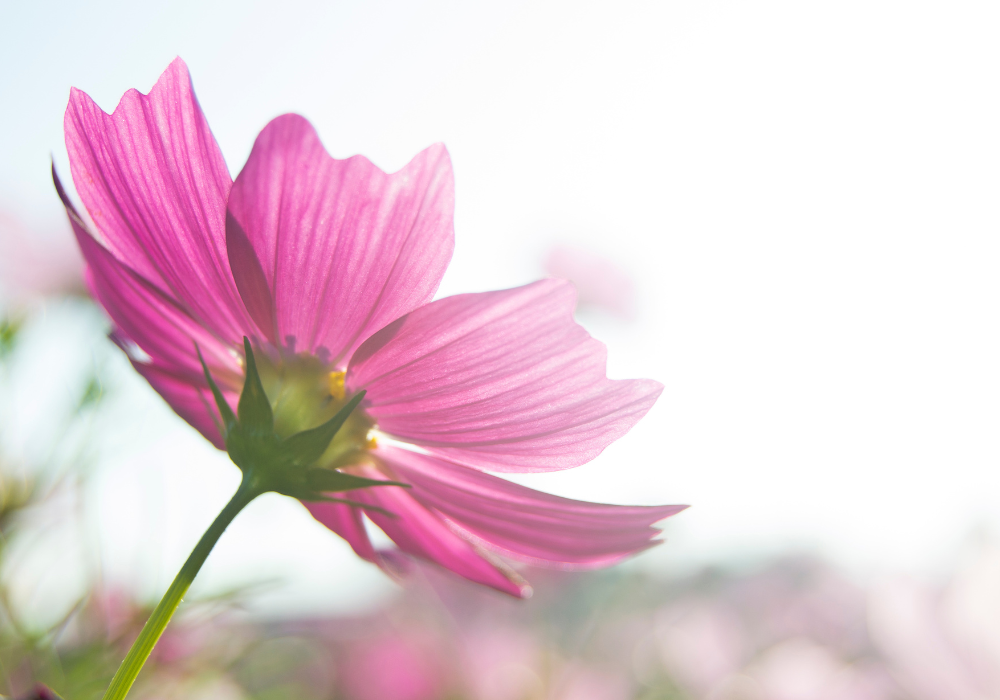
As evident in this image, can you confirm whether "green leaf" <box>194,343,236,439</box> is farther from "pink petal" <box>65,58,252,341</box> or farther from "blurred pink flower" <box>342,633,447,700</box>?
"blurred pink flower" <box>342,633,447,700</box>

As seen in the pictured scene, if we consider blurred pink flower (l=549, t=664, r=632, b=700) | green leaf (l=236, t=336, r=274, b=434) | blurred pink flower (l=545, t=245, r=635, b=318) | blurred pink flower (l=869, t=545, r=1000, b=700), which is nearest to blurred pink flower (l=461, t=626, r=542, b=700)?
blurred pink flower (l=549, t=664, r=632, b=700)

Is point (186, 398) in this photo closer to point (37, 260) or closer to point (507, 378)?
point (507, 378)

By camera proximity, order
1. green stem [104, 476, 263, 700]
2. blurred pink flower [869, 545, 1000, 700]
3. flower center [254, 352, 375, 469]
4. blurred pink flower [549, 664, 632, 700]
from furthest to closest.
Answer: blurred pink flower [549, 664, 632, 700] → blurred pink flower [869, 545, 1000, 700] → flower center [254, 352, 375, 469] → green stem [104, 476, 263, 700]

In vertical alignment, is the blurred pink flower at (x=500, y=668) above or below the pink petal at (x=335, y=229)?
below

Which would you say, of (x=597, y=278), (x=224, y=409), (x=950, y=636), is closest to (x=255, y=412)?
(x=224, y=409)

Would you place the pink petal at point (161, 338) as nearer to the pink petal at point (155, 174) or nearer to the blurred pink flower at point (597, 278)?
the pink petal at point (155, 174)

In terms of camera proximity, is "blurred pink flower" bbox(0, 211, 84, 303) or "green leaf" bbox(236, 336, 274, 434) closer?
"green leaf" bbox(236, 336, 274, 434)

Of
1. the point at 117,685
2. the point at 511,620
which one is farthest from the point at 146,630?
the point at 511,620

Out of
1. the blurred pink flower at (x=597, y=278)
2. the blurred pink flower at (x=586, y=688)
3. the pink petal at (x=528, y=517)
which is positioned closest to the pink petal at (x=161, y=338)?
the pink petal at (x=528, y=517)

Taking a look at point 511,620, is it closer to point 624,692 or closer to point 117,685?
point 624,692
